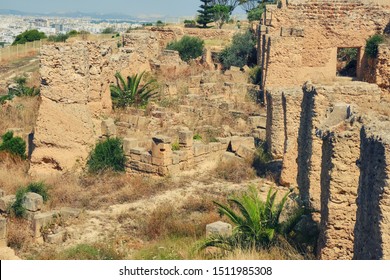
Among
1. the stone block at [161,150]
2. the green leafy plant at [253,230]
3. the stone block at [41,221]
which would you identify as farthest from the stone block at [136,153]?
the green leafy plant at [253,230]

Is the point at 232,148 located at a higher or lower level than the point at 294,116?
lower

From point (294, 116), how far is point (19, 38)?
37734 millimetres

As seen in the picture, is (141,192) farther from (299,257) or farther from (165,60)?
(165,60)

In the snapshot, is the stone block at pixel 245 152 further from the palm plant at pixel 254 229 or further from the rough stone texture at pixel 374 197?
the rough stone texture at pixel 374 197

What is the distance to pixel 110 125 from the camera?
13.1m

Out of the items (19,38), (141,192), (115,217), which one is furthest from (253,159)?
(19,38)

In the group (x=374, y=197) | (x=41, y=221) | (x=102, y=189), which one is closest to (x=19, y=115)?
(x=102, y=189)

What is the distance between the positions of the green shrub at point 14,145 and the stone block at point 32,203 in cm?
348

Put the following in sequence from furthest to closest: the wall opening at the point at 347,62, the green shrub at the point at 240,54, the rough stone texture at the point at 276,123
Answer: the green shrub at the point at 240,54, the wall opening at the point at 347,62, the rough stone texture at the point at 276,123

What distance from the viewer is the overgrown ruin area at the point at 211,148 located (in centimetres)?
627

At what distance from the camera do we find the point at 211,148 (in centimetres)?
1325

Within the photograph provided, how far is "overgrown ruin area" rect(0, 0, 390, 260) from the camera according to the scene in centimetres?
627

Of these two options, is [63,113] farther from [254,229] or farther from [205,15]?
[205,15]

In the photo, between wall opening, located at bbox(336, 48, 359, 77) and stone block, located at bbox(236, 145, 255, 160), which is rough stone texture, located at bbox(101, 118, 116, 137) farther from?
wall opening, located at bbox(336, 48, 359, 77)
